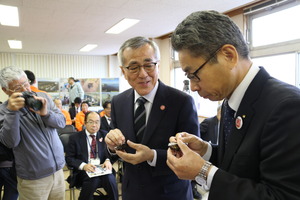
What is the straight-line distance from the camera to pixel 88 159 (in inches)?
120

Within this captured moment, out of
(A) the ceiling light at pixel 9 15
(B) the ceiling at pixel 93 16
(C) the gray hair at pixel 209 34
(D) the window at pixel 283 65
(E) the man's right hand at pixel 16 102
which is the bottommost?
(E) the man's right hand at pixel 16 102

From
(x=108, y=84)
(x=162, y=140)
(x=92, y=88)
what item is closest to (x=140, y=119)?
(x=162, y=140)

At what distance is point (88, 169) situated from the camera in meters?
2.84

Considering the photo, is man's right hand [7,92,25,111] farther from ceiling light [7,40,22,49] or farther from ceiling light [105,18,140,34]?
ceiling light [7,40,22,49]

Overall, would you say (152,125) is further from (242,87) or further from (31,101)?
(31,101)

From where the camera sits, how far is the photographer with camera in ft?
5.55

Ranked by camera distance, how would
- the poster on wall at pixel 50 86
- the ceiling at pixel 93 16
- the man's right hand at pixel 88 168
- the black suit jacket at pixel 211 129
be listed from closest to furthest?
the man's right hand at pixel 88 168 < the black suit jacket at pixel 211 129 < the ceiling at pixel 93 16 < the poster on wall at pixel 50 86

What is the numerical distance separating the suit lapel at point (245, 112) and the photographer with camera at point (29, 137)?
1544mm

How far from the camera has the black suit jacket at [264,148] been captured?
57 centimetres

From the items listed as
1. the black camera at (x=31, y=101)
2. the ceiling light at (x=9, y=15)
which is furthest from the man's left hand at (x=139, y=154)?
the ceiling light at (x=9, y=15)

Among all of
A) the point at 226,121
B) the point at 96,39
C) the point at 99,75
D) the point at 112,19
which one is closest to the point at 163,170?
the point at 226,121

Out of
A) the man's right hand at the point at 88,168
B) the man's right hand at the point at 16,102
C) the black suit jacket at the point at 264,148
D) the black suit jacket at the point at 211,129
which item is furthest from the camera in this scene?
the black suit jacket at the point at 211,129

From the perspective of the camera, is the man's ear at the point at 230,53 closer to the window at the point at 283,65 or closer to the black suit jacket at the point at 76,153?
the black suit jacket at the point at 76,153

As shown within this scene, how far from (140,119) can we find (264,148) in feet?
2.58
